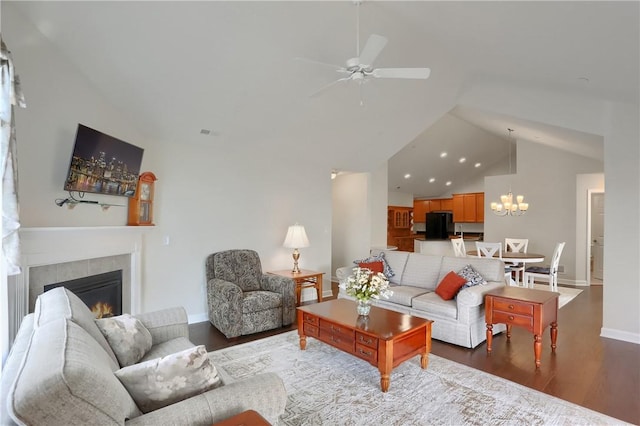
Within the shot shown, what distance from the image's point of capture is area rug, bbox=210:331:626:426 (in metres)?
2.38

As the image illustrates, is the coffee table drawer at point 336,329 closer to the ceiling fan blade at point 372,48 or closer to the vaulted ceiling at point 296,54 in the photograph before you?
the vaulted ceiling at point 296,54

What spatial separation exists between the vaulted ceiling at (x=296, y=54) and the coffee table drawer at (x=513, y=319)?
8.14 ft

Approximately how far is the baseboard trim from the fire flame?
18.4 feet

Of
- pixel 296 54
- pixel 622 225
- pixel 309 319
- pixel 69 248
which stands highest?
pixel 296 54

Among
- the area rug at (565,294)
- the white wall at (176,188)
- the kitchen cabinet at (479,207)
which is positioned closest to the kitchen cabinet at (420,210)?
the kitchen cabinet at (479,207)

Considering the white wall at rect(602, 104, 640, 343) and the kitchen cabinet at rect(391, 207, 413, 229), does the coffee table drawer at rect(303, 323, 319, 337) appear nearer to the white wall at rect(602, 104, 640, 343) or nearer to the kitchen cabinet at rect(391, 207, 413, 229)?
the white wall at rect(602, 104, 640, 343)

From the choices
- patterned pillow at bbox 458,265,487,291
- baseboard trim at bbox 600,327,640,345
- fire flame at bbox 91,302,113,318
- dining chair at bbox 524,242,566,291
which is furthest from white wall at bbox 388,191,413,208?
fire flame at bbox 91,302,113,318

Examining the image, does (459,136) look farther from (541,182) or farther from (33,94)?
(33,94)

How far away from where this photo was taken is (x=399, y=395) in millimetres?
2701

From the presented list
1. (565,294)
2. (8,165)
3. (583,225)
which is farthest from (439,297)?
(583,225)

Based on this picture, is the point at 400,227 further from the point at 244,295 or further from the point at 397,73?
the point at 397,73

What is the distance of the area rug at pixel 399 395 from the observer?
238 centimetres

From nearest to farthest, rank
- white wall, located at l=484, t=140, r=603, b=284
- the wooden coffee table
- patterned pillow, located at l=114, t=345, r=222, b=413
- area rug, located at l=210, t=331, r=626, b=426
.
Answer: patterned pillow, located at l=114, t=345, r=222, b=413
area rug, located at l=210, t=331, r=626, b=426
the wooden coffee table
white wall, located at l=484, t=140, r=603, b=284

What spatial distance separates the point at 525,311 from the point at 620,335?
1.80 metres
